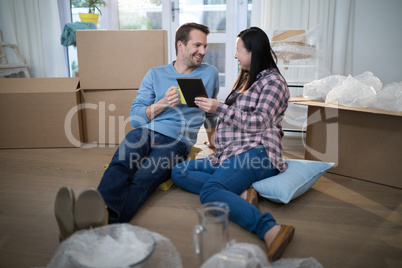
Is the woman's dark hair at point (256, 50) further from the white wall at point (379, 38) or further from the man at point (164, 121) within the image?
the white wall at point (379, 38)

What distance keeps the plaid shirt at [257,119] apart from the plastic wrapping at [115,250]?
60 centimetres

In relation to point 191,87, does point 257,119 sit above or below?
below

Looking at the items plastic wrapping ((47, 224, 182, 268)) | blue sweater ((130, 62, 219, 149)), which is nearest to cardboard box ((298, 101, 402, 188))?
blue sweater ((130, 62, 219, 149))

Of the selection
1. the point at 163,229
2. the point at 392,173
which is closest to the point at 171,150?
the point at 163,229

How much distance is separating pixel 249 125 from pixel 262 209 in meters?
0.35

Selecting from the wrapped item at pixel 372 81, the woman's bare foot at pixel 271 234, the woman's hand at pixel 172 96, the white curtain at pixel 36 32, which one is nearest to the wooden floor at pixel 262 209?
the woman's bare foot at pixel 271 234

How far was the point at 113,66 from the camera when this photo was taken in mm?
2240

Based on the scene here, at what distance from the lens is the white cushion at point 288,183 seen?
137cm

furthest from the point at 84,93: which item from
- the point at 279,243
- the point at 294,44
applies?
the point at 279,243

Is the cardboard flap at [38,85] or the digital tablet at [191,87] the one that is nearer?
the digital tablet at [191,87]

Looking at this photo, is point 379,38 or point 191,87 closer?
point 191,87

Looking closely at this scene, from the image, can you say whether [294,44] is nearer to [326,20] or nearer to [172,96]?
[326,20]

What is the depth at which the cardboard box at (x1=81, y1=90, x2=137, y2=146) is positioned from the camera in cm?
231

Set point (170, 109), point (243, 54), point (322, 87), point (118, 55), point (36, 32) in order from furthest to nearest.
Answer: point (36, 32)
point (118, 55)
point (322, 87)
point (170, 109)
point (243, 54)
